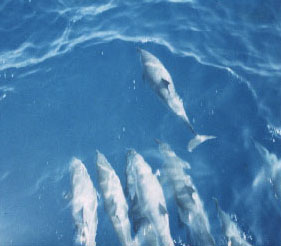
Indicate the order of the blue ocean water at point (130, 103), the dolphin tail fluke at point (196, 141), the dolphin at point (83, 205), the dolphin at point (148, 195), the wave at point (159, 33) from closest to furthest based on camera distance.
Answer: the dolphin at point (148, 195) → the dolphin at point (83, 205) → the blue ocean water at point (130, 103) → the dolphin tail fluke at point (196, 141) → the wave at point (159, 33)

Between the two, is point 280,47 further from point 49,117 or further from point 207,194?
point 49,117

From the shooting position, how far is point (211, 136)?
728cm

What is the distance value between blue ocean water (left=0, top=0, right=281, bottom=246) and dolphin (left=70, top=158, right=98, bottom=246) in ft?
0.89

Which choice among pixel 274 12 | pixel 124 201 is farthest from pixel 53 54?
pixel 274 12

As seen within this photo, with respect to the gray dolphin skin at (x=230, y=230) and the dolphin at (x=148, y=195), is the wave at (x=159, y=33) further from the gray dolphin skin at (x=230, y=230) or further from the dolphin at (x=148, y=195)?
the gray dolphin skin at (x=230, y=230)

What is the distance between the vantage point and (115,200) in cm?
644

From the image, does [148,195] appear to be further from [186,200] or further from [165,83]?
[165,83]

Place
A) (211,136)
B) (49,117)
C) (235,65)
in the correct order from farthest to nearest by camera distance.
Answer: (235,65) < (49,117) < (211,136)

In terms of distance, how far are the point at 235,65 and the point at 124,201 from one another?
5.81 meters

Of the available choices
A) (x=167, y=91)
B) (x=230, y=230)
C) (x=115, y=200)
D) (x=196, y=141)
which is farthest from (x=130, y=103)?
(x=230, y=230)

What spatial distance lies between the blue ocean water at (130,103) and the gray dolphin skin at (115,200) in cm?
45

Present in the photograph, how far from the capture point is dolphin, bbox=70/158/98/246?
6.26 metres

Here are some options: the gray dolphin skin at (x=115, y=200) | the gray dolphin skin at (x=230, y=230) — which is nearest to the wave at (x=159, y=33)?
the gray dolphin skin at (x=230, y=230)

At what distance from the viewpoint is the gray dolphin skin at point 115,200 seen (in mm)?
6074
